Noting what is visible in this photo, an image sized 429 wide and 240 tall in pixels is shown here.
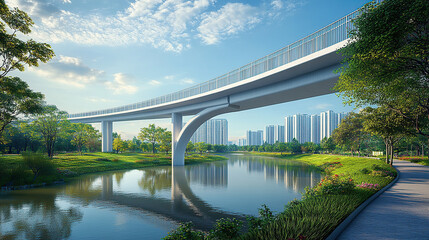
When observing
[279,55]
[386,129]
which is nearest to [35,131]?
[279,55]

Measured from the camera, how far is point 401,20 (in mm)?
7180

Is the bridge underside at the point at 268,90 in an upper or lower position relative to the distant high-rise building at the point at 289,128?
upper

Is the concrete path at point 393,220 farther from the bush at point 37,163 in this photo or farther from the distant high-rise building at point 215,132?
the distant high-rise building at point 215,132

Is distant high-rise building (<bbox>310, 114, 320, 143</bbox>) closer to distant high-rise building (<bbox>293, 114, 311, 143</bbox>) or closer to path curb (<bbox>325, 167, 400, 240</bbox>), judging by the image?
distant high-rise building (<bbox>293, 114, 311, 143</bbox>)

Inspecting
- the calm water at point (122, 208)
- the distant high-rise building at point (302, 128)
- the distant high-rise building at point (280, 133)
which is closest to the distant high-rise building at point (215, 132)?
the distant high-rise building at point (280, 133)

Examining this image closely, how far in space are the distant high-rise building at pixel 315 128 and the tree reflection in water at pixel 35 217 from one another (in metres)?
116

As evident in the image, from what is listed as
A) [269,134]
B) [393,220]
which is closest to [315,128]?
[269,134]

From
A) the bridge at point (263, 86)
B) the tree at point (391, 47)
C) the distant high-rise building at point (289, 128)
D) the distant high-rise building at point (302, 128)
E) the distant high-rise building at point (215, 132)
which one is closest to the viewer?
the tree at point (391, 47)

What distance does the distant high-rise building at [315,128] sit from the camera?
109750 millimetres

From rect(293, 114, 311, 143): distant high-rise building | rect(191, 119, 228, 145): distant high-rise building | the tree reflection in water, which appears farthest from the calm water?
rect(191, 119, 228, 145): distant high-rise building

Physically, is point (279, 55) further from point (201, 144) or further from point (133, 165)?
→ point (201, 144)

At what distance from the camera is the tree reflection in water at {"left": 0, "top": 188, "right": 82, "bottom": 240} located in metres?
8.20

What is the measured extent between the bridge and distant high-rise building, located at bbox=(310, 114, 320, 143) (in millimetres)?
96293

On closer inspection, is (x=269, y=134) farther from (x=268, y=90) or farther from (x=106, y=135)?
(x=268, y=90)
